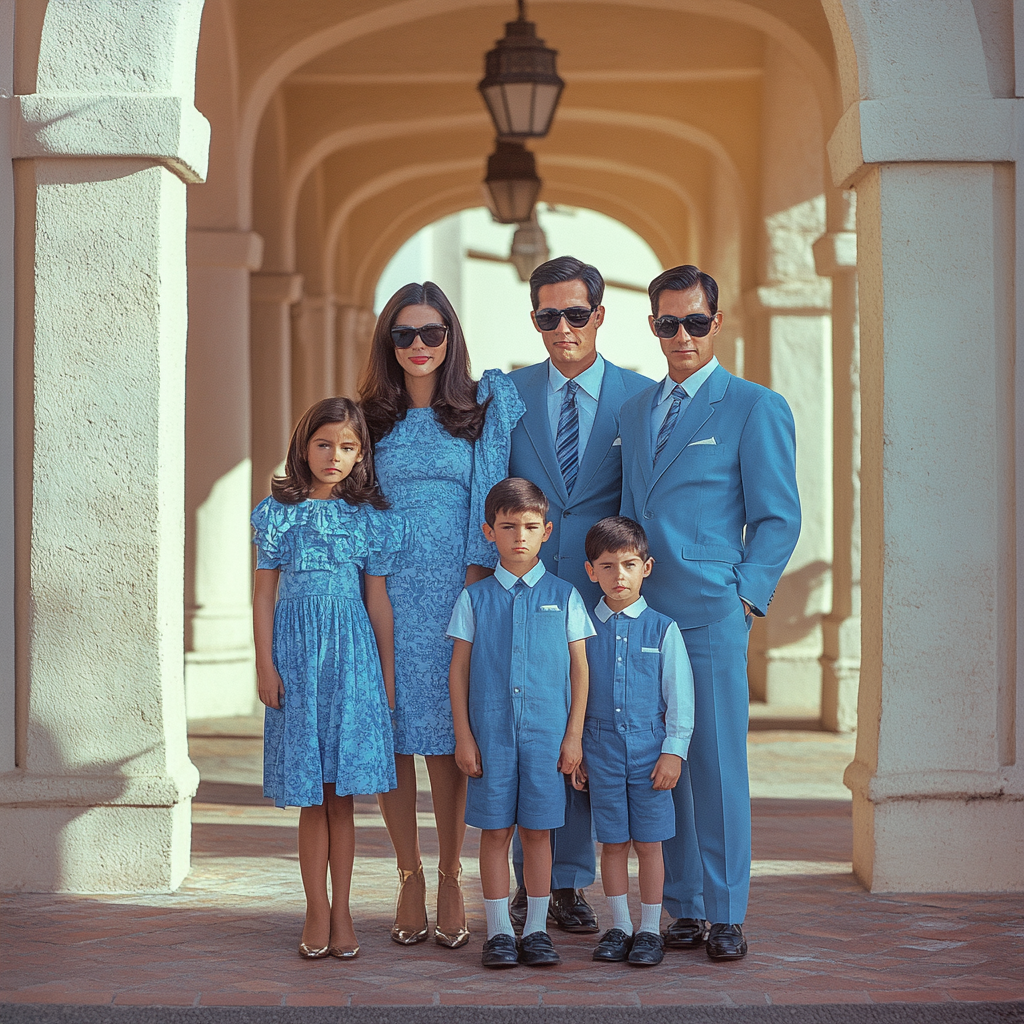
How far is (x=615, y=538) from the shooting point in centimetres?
416

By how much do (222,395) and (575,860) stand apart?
5.88 metres

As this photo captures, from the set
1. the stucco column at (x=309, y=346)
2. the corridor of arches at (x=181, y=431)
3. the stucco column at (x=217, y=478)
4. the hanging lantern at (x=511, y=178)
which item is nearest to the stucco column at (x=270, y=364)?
the stucco column at (x=217, y=478)

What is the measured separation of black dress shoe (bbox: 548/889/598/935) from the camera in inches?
181

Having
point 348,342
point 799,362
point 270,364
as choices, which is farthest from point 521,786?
point 348,342

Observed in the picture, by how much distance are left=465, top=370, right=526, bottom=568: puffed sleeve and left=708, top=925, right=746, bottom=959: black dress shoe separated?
1.30m

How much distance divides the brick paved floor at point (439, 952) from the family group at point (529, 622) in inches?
5.1

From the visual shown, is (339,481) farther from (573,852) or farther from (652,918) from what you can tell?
(652,918)

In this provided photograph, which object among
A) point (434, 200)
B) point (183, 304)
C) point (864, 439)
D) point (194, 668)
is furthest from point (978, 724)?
point (434, 200)

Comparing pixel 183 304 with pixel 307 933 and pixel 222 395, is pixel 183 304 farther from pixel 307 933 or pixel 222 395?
pixel 222 395

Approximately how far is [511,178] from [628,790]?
5.49 metres

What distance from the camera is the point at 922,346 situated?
5.14m

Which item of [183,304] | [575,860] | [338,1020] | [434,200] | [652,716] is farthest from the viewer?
[434,200]

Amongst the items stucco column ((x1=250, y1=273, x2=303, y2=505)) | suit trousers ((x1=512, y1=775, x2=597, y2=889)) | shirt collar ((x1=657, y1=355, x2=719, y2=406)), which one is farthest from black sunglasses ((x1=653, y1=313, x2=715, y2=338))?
stucco column ((x1=250, y1=273, x2=303, y2=505))

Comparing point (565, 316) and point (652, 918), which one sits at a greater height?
point (565, 316)
